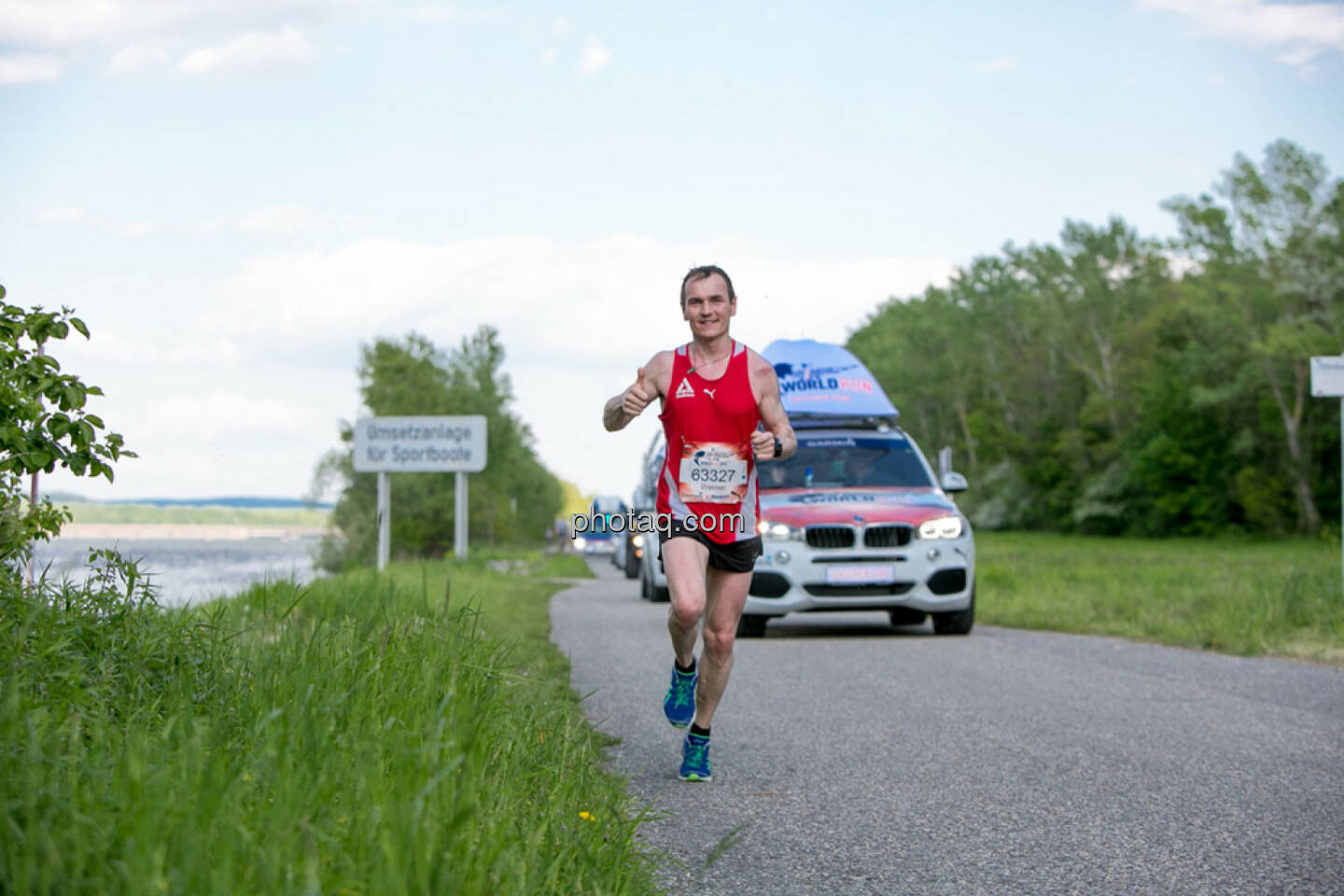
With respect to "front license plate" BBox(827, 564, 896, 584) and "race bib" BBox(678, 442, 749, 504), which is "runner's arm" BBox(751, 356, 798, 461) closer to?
"race bib" BBox(678, 442, 749, 504)

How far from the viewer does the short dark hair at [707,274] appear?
5805 millimetres

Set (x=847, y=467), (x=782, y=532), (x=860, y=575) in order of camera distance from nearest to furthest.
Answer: (x=860, y=575) < (x=782, y=532) < (x=847, y=467)

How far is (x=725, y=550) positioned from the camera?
19.2 feet

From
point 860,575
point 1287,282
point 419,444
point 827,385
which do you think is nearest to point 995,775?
point 860,575

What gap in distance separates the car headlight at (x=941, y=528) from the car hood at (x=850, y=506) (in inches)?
2.2

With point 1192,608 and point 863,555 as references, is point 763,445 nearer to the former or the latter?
point 863,555

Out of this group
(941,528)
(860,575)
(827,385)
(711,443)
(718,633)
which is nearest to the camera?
(711,443)

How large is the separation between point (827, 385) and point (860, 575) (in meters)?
2.82

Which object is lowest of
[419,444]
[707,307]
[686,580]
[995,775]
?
[995,775]

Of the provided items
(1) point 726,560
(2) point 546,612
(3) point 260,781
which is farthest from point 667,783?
(2) point 546,612

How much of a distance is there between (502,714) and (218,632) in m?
1.13

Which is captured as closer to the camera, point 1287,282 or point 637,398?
point 637,398

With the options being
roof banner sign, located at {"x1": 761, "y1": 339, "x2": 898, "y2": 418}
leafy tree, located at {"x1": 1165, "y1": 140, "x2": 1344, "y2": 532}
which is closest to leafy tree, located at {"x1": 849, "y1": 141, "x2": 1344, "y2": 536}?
leafy tree, located at {"x1": 1165, "y1": 140, "x2": 1344, "y2": 532}

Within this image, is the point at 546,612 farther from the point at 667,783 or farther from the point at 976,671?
the point at 667,783
